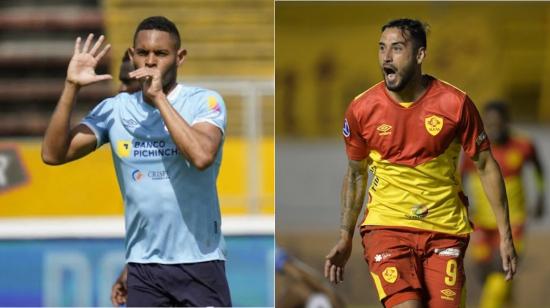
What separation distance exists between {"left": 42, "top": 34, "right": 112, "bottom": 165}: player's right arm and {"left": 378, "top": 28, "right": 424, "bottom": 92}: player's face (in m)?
1.10

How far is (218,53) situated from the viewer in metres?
12.7

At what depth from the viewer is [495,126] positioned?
10.4 metres

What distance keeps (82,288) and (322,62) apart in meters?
9.55

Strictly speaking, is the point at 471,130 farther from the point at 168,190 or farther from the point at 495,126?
the point at 495,126

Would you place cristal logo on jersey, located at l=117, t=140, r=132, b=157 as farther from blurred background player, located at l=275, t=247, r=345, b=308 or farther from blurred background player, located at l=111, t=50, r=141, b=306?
blurred background player, located at l=275, t=247, r=345, b=308

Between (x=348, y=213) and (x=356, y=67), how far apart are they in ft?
41.0

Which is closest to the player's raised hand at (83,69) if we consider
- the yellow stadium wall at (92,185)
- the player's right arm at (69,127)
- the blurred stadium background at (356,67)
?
the player's right arm at (69,127)

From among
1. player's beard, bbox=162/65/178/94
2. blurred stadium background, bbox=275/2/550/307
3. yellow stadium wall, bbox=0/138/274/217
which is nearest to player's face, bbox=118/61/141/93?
player's beard, bbox=162/65/178/94

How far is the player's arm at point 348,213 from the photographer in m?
5.12

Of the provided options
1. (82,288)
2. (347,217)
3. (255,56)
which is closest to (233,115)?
(82,288)

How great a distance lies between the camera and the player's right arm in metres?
4.62

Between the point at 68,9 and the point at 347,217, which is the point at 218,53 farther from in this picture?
the point at 347,217

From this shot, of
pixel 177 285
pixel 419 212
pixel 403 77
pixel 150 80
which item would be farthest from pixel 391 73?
pixel 177 285

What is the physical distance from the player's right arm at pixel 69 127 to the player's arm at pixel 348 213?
1083 mm
